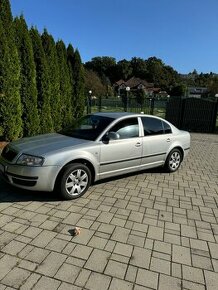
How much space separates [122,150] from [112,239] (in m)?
2.19

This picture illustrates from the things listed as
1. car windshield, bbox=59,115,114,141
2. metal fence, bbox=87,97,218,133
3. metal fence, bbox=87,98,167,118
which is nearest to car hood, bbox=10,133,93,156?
car windshield, bbox=59,115,114,141

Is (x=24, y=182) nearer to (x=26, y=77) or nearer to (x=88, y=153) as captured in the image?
(x=88, y=153)

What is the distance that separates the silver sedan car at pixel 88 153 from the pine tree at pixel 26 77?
3.71m

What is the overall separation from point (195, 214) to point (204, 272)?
1.55 meters

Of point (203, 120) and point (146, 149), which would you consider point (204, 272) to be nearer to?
point (146, 149)

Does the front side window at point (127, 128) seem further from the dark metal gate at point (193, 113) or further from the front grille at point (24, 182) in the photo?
the dark metal gate at point (193, 113)

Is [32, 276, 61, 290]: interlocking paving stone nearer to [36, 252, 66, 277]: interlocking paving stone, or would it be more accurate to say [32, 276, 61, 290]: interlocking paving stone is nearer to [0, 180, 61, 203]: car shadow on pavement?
[36, 252, 66, 277]: interlocking paving stone

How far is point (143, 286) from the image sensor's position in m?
2.74

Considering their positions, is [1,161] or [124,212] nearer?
[124,212]

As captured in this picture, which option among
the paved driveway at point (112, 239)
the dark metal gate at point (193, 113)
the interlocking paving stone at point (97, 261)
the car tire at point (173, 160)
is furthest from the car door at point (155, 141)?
the dark metal gate at point (193, 113)

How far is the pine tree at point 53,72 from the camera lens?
34.4ft

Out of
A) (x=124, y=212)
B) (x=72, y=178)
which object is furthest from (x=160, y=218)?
(x=72, y=178)

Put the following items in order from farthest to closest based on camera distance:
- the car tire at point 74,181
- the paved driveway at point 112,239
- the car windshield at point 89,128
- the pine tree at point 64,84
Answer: the pine tree at point 64,84, the car windshield at point 89,128, the car tire at point 74,181, the paved driveway at point 112,239

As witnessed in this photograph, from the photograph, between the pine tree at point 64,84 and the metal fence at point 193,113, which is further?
the metal fence at point 193,113
